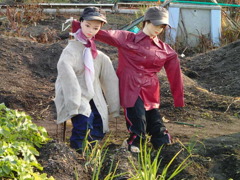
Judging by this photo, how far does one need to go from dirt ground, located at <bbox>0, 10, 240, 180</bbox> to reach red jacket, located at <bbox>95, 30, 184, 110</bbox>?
0.47 m

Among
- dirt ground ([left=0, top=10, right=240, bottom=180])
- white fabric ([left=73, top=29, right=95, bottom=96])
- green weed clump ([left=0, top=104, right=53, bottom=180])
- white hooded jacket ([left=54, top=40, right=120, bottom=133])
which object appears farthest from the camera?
white fabric ([left=73, top=29, right=95, bottom=96])

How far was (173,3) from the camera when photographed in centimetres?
995

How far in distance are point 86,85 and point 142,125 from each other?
564 millimetres

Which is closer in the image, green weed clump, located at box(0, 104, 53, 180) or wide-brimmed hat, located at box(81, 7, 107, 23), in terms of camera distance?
green weed clump, located at box(0, 104, 53, 180)

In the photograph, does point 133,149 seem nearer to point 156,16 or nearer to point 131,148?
point 131,148

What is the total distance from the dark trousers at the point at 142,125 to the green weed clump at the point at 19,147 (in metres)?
0.80

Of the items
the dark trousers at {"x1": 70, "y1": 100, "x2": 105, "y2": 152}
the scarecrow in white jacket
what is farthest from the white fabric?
the dark trousers at {"x1": 70, "y1": 100, "x2": 105, "y2": 152}

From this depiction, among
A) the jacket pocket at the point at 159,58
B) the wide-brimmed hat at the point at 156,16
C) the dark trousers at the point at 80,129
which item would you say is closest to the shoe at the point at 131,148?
the dark trousers at the point at 80,129

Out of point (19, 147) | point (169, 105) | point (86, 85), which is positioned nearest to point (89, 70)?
point (86, 85)

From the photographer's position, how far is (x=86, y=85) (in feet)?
15.1

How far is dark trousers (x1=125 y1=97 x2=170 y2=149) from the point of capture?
4.65 metres

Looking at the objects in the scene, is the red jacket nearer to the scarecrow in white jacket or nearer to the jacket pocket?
the jacket pocket

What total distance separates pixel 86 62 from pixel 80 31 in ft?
0.91

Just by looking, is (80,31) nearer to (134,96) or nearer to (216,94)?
(134,96)
